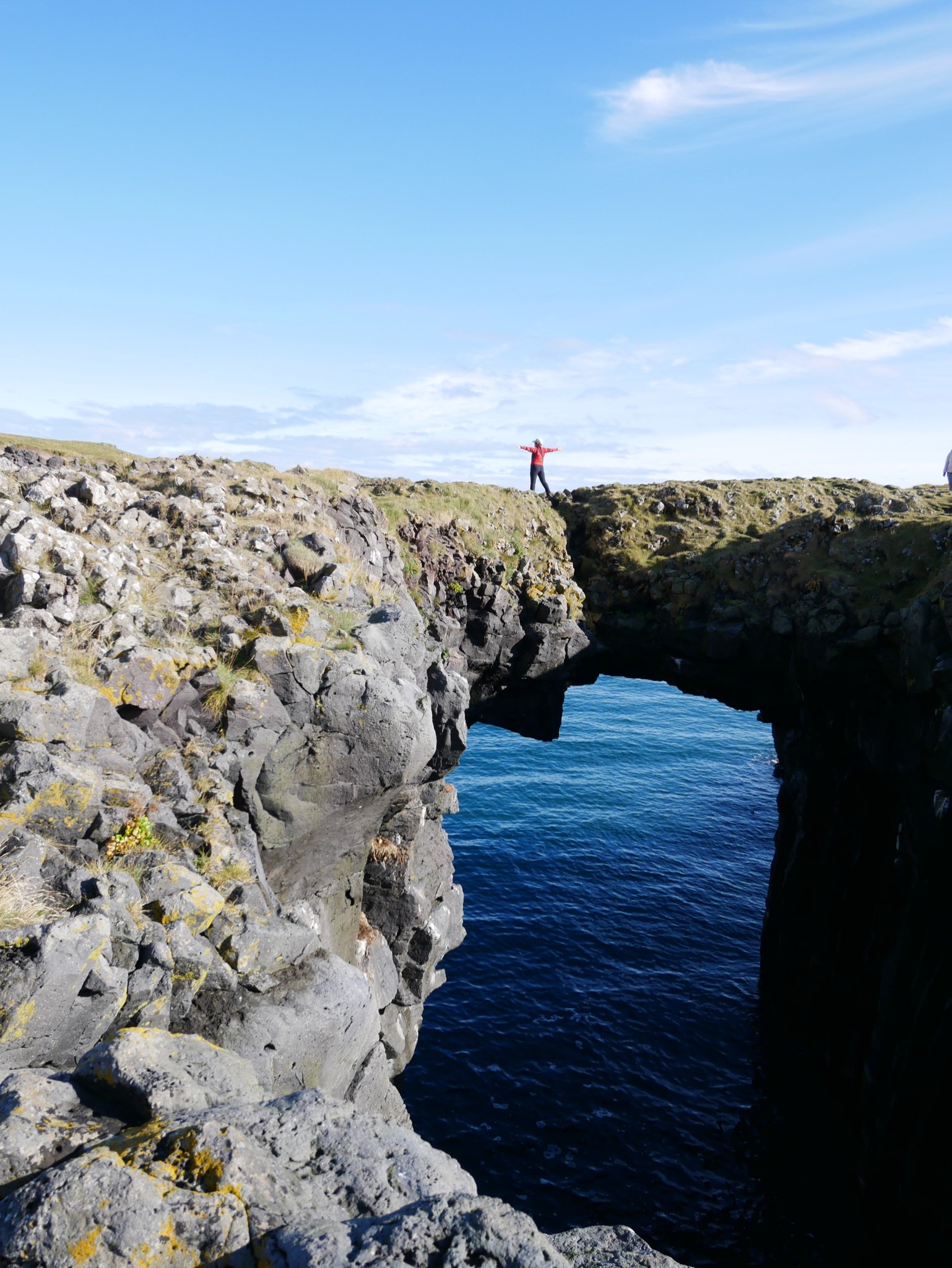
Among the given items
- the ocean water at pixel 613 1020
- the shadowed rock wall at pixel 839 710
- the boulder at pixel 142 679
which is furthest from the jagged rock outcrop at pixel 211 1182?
the shadowed rock wall at pixel 839 710

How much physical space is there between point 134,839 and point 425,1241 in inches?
369

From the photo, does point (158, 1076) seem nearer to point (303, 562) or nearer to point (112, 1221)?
point (112, 1221)

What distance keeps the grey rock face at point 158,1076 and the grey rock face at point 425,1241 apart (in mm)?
2109

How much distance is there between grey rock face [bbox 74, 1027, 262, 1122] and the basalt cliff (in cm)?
5

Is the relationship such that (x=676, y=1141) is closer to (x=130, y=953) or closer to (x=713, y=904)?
(x=713, y=904)

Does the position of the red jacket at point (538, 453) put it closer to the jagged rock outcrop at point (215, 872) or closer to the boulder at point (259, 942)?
the jagged rock outcrop at point (215, 872)

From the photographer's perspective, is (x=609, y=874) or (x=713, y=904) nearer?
(x=713, y=904)

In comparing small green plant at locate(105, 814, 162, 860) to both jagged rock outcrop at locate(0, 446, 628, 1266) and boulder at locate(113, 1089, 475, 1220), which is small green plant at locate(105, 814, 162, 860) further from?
boulder at locate(113, 1089, 475, 1220)

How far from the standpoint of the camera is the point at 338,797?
1877cm

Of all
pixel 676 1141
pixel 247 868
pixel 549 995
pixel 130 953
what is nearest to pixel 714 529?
pixel 549 995

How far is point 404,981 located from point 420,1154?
68.8ft

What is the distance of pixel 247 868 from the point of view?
49.5 feet

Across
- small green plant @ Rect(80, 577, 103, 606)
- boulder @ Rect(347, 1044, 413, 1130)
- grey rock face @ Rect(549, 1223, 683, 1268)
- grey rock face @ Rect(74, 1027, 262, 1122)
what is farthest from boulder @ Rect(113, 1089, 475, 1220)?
small green plant @ Rect(80, 577, 103, 606)

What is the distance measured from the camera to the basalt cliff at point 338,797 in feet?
24.2
